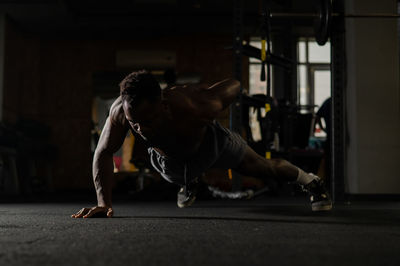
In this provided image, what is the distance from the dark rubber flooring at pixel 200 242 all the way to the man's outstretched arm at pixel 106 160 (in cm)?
14

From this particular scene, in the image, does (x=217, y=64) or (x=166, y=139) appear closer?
(x=166, y=139)

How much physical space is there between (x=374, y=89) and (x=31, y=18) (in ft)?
15.9

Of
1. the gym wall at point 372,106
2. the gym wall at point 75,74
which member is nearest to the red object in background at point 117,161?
the gym wall at point 75,74

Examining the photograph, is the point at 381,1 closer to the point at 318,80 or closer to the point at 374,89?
the point at 374,89

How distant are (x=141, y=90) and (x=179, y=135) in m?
0.30

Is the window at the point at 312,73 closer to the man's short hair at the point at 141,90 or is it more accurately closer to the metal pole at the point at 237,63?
the metal pole at the point at 237,63

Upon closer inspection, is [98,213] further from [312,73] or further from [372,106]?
[312,73]

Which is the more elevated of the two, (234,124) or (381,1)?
(381,1)

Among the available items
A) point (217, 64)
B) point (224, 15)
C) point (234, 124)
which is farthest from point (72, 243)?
point (217, 64)

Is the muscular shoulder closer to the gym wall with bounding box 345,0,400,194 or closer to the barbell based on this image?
the barbell

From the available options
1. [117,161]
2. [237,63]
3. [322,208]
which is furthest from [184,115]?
→ [117,161]

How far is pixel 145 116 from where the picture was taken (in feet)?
5.94

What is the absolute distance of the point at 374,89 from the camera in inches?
149

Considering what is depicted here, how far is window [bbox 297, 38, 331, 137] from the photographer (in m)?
7.48
